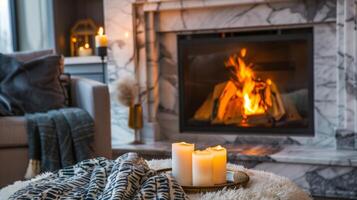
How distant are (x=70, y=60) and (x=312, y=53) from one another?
1.75m

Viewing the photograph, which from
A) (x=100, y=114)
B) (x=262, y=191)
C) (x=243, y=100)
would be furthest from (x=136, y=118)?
(x=262, y=191)

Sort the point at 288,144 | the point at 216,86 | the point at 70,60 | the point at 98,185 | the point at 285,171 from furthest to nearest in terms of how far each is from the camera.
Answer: the point at 70,60, the point at 216,86, the point at 288,144, the point at 285,171, the point at 98,185

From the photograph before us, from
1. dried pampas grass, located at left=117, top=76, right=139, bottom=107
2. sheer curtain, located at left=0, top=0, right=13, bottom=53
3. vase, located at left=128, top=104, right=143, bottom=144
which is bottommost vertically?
vase, located at left=128, top=104, right=143, bottom=144

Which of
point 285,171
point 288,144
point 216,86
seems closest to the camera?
point 285,171

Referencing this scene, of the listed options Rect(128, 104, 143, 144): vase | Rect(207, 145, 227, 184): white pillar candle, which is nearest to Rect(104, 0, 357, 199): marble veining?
Rect(128, 104, 143, 144): vase

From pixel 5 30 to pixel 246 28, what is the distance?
2014mm

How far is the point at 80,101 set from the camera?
9.39 feet

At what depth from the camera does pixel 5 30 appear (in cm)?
394

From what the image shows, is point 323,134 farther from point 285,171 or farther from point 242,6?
point 242,6

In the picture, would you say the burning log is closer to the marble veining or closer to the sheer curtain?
the marble veining

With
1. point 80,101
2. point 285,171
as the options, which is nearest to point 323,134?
point 285,171

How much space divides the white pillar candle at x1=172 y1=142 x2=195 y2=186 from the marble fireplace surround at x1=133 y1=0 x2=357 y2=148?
1.67 m

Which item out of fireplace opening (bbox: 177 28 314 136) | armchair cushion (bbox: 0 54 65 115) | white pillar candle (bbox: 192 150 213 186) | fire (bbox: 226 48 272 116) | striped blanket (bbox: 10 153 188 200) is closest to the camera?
striped blanket (bbox: 10 153 188 200)

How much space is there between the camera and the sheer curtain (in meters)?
3.93
